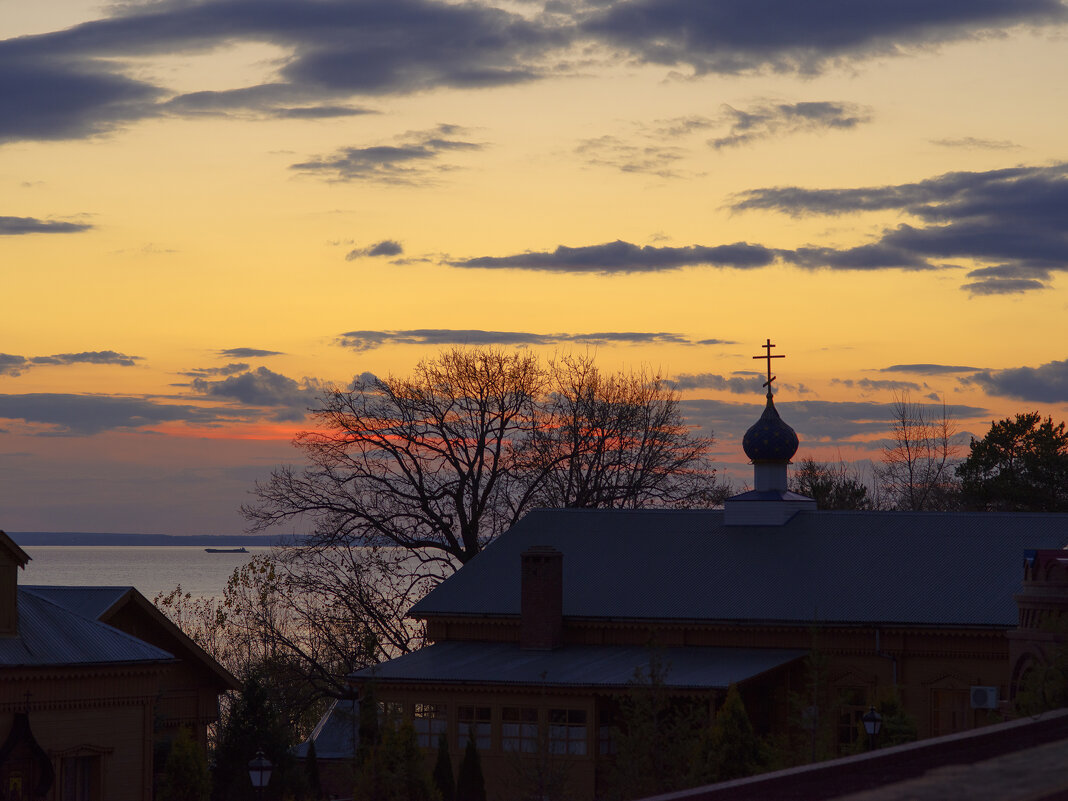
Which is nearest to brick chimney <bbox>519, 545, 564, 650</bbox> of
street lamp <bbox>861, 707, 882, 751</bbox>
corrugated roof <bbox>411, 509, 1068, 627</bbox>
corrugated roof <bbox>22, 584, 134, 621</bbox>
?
corrugated roof <bbox>411, 509, 1068, 627</bbox>

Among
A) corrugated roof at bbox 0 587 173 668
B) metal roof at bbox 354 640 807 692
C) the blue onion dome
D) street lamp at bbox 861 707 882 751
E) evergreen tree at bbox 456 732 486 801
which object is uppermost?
the blue onion dome

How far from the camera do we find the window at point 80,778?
2823cm

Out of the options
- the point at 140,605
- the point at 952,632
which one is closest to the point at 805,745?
the point at 952,632

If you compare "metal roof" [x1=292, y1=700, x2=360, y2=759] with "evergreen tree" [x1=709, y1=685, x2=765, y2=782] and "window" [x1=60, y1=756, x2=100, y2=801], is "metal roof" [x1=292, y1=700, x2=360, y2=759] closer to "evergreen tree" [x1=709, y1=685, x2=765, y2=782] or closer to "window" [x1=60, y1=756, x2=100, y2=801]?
"window" [x1=60, y1=756, x2=100, y2=801]

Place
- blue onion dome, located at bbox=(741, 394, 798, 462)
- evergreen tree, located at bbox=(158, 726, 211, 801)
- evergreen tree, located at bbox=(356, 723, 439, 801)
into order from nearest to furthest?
1. evergreen tree, located at bbox=(356, 723, 439, 801)
2. evergreen tree, located at bbox=(158, 726, 211, 801)
3. blue onion dome, located at bbox=(741, 394, 798, 462)

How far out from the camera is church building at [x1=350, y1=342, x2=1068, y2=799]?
115ft

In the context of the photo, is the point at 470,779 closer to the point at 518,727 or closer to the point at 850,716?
the point at 518,727

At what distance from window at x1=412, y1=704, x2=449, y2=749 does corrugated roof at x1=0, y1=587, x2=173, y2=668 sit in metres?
7.92

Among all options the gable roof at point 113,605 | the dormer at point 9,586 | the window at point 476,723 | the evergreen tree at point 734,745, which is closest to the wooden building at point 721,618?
the window at point 476,723

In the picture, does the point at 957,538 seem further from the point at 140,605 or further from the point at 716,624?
the point at 140,605

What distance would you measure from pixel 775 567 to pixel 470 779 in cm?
1173

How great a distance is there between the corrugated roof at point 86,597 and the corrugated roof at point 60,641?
6.29 ft

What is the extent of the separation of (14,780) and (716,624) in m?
18.7

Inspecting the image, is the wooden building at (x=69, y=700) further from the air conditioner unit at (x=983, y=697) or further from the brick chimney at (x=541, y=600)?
the air conditioner unit at (x=983, y=697)
